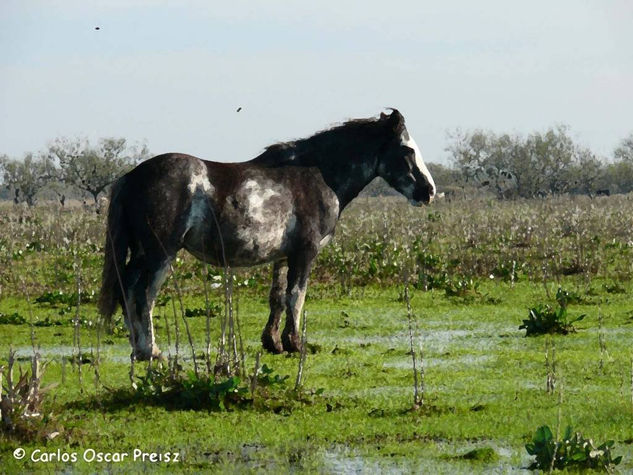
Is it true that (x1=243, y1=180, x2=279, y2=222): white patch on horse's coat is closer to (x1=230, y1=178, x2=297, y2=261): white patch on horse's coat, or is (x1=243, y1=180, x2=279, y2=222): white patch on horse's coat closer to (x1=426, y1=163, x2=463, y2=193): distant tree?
(x1=230, y1=178, x2=297, y2=261): white patch on horse's coat

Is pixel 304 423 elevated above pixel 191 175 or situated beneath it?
situated beneath

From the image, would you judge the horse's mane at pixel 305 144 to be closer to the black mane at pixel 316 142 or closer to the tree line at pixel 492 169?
the black mane at pixel 316 142

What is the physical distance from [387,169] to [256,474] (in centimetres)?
722

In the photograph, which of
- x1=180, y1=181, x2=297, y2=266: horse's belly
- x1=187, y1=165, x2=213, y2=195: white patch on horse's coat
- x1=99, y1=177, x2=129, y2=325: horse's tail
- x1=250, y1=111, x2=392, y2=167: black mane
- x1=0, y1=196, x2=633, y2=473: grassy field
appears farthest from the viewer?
x1=250, y1=111, x2=392, y2=167: black mane

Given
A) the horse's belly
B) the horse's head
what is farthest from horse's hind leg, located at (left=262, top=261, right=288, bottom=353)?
the horse's head

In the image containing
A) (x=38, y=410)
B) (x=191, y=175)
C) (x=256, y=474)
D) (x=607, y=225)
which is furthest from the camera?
(x=607, y=225)

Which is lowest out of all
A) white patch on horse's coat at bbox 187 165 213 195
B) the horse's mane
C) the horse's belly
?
the horse's belly

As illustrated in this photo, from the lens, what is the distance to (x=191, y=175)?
Result: 13125 mm

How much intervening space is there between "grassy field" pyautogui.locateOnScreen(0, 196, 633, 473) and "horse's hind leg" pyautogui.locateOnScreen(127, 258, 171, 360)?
302 millimetres

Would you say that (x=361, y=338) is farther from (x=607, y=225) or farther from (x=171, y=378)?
(x=607, y=225)

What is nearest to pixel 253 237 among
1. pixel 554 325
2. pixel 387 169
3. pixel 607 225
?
pixel 387 169

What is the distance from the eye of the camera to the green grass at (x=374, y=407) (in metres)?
8.95

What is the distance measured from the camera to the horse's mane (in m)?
14.3

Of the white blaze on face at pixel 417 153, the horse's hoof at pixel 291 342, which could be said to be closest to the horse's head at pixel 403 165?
the white blaze on face at pixel 417 153
